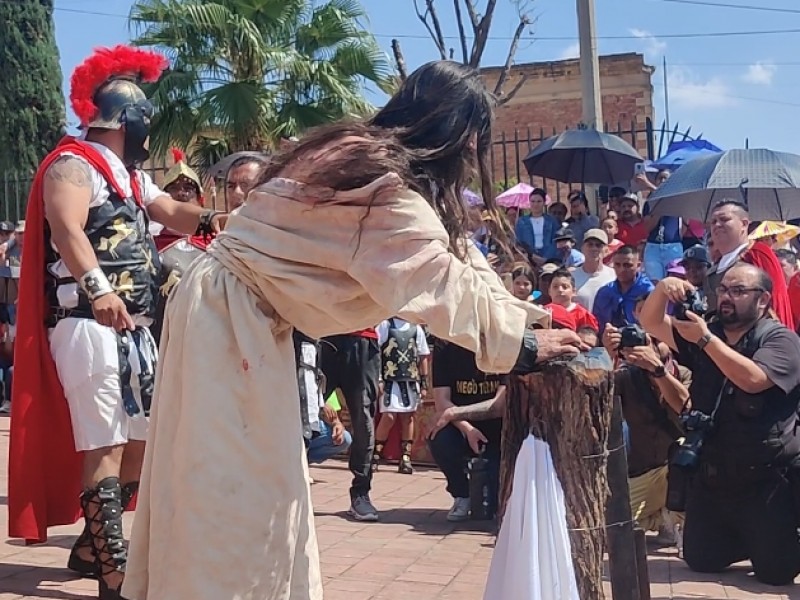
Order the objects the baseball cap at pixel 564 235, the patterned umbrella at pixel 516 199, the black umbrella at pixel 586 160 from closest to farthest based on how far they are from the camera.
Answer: the baseball cap at pixel 564 235 < the black umbrella at pixel 586 160 < the patterned umbrella at pixel 516 199

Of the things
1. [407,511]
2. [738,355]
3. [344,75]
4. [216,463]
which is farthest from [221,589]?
[344,75]

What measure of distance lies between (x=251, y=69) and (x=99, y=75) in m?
10.8

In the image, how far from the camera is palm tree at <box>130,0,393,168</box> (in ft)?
48.5

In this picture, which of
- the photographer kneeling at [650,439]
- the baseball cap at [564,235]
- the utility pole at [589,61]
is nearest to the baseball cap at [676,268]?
the baseball cap at [564,235]

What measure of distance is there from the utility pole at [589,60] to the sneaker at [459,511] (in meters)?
7.10

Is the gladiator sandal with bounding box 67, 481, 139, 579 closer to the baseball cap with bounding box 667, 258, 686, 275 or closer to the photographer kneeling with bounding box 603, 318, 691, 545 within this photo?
the photographer kneeling with bounding box 603, 318, 691, 545

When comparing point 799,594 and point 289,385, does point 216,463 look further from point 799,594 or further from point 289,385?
point 799,594

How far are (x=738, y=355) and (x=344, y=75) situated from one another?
1125 centimetres

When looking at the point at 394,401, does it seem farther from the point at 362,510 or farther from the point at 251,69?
the point at 251,69

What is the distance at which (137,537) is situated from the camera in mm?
3031

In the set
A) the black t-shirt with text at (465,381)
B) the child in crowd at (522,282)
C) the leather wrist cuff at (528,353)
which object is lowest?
the black t-shirt with text at (465,381)

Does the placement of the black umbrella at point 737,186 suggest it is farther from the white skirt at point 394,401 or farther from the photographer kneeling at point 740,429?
the photographer kneeling at point 740,429

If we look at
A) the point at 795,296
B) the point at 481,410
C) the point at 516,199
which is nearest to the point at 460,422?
the point at 481,410

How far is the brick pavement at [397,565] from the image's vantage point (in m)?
4.79
